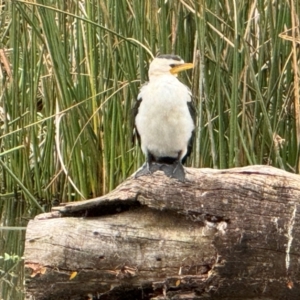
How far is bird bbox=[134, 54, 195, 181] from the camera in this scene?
15.3 ft

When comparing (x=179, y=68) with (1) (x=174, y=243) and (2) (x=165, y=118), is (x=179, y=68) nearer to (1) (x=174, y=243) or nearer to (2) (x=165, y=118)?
(2) (x=165, y=118)

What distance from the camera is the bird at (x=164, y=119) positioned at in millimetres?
4656

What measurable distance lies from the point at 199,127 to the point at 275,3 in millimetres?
928

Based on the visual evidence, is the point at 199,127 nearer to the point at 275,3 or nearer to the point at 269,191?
the point at 275,3

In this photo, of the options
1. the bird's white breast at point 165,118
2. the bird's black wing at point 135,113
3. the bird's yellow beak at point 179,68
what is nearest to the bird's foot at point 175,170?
the bird's white breast at point 165,118

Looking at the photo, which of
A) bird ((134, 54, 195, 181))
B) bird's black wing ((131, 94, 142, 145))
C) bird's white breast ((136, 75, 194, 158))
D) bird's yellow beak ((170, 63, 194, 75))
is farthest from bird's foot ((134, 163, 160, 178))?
bird's yellow beak ((170, 63, 194, 75))

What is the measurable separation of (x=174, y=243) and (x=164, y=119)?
825 millimetres

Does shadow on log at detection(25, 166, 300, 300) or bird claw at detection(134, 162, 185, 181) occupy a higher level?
bird claw at detection(134, 162, 185, 181)

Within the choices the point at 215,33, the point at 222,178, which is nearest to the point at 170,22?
the point at 215,33

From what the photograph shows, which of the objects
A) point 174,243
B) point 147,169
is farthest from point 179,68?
point 174,243

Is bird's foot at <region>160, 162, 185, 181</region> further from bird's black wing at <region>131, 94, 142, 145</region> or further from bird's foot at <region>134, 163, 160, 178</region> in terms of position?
bird's black wing at <region>131, 94, 142, 145</region>

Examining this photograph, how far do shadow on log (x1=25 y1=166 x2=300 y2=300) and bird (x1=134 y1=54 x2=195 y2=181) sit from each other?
1.55 feet

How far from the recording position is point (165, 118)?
4648mm

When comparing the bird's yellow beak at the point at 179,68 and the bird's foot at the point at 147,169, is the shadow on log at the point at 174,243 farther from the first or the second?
the bird's yellow beak at the point at 179,68
